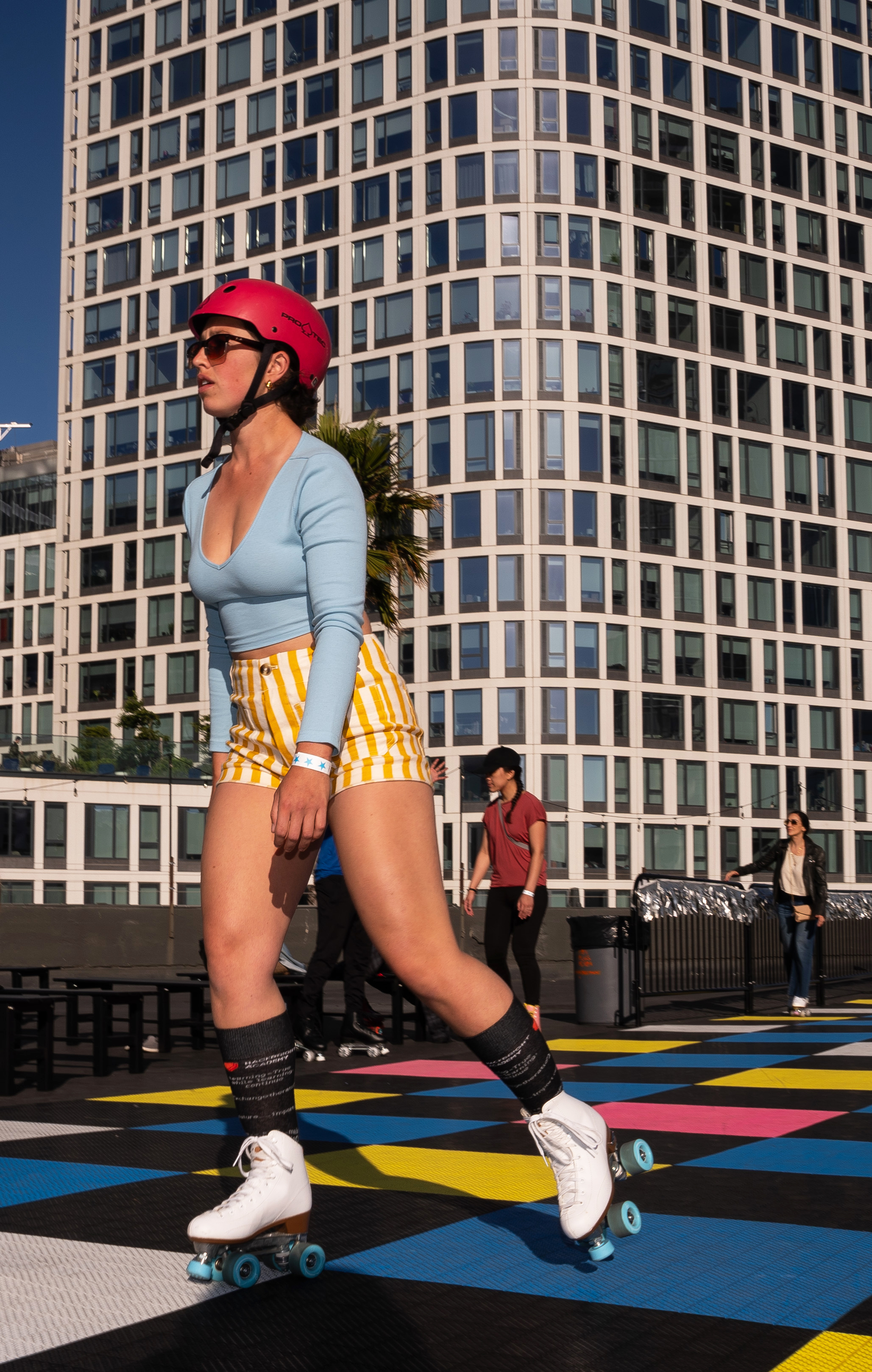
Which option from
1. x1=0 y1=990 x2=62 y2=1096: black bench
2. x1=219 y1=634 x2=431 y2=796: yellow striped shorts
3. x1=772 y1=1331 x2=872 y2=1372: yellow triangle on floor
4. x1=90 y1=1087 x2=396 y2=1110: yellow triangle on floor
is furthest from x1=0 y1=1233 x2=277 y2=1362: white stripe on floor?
x1=0 y1=990 x2=62 y2=1096: black bench

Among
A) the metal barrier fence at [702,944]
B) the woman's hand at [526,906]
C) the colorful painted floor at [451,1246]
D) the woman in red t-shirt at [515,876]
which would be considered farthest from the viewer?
the metal barrier fence at [702,944]

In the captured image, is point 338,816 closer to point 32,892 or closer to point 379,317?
point 32,892

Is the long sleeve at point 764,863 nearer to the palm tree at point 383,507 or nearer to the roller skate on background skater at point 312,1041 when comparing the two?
the roller skate on background skater at point 312,1041

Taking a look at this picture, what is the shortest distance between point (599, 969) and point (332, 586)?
9041mm

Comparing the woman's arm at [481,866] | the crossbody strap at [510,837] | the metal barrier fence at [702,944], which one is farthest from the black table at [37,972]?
the metal barrier fence at [702,944]

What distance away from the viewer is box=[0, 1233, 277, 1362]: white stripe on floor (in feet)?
9.42

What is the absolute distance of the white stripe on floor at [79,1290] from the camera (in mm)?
2871

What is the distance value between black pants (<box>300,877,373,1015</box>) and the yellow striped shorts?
582 cm

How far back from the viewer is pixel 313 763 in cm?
299

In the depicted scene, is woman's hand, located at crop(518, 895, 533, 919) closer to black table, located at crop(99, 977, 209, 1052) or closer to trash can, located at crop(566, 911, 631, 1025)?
black table, located at crop(99, 977, 209, 1052)

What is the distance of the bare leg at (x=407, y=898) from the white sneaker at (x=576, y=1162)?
0.25 metres

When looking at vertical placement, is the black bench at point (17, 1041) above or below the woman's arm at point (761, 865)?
below

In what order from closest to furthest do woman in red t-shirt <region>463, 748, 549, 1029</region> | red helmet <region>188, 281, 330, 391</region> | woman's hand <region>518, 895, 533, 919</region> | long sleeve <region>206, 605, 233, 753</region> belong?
red helmet <region>188, 281, 330, 391</region>, long sleeve <region>206, 605, 233, 753</region>, woman's hand <region>518, 895, 533, 919</region>, woman in red t-shirt <region>463, 748, 549, 1029</region>

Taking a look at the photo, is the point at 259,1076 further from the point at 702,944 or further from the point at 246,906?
the point at 702,944
